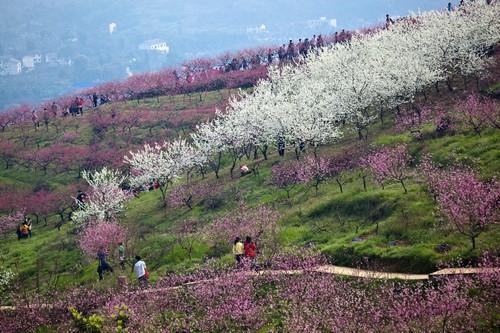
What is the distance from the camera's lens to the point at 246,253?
36.1 m

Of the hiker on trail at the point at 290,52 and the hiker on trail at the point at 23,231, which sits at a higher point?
the hiker on trail at the point at 290,52

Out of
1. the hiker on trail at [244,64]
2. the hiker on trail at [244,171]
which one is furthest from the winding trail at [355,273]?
the hiker on trail at [244,64]

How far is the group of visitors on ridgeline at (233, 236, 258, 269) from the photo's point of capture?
115 feet

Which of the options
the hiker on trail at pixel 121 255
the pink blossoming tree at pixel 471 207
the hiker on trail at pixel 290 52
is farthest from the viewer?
the hiker on trail at pixel 290 52

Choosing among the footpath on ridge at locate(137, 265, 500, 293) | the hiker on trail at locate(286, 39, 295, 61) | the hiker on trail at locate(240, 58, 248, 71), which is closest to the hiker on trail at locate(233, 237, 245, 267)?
the footpath on ridge at locate(137, 265, 500, 293)

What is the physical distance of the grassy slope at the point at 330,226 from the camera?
32969 mm

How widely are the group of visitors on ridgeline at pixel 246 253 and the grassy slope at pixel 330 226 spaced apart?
3692mm

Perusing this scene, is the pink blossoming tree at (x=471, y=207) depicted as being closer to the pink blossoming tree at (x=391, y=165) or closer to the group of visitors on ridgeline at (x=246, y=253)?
the pink blossoming tree at (x=391, y=165)

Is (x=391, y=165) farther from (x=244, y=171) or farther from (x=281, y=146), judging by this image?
(x=281, y=146)

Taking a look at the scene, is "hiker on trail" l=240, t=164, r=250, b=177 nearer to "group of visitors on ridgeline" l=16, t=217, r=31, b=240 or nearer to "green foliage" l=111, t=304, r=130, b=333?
"group of visitors on ridgeline" l=16, t=217, r=31, b=240

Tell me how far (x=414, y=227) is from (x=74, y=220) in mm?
44503

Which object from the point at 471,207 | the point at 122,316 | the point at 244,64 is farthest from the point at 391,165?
the point at 244,64

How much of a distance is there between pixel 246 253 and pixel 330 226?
28.0 ft

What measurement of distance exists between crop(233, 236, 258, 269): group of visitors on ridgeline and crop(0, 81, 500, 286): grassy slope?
12.1 feet
